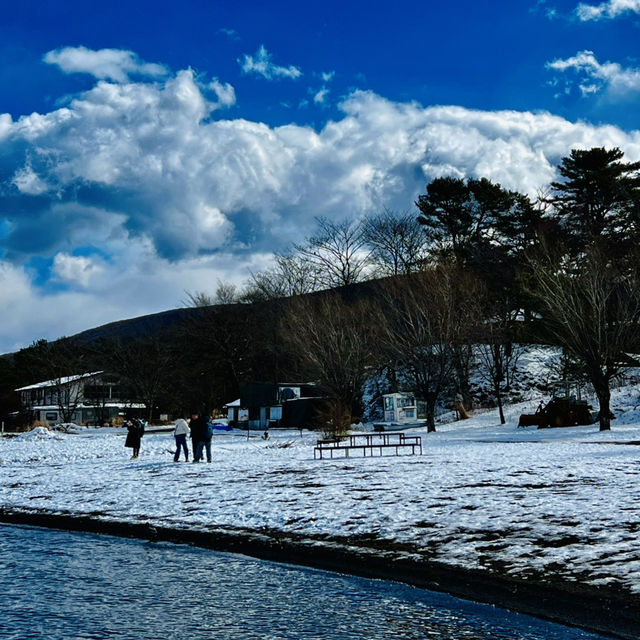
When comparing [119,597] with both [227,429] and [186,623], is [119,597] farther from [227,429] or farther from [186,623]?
[227,429]

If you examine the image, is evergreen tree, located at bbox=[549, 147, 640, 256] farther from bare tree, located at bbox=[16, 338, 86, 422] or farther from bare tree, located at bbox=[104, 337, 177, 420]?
bare tree, located at bbox=[16, 338, 86, 422]

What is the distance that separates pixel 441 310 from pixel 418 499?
3823cm

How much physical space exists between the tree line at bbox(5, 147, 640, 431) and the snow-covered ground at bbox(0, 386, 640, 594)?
→ 19097 mm

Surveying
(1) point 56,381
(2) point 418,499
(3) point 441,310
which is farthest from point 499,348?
(1) point 56,381

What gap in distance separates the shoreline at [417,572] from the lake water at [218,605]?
0.78 feet

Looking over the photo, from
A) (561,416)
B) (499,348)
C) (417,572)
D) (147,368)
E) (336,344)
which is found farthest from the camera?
(147,368)

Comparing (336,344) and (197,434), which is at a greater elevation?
(336,344)

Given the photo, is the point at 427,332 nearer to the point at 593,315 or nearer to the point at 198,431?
the point at 593,315

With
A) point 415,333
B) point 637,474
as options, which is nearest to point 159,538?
point 637,474

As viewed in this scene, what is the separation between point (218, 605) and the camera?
27.3ft

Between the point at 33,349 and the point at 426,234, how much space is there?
64.2 meters

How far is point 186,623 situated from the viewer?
7.62 meters

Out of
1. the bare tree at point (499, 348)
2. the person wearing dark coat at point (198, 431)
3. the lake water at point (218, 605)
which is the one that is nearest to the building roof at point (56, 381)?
the bare tree at point (499, 348)

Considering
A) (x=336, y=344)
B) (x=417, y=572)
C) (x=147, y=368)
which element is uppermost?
(x=147, y=368)
